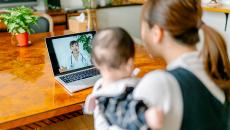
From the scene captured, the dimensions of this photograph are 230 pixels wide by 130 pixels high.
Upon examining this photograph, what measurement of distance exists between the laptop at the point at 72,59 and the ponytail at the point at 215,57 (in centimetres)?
69

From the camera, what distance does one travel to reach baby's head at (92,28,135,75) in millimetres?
917

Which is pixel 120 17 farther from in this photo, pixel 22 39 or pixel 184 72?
pixel 184 72

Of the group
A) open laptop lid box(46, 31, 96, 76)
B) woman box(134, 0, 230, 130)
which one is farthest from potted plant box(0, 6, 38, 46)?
woman box(134, 0, 230, 130)

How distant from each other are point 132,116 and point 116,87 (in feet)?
0.44

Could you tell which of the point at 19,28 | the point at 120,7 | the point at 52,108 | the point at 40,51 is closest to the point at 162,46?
the point at 52,108

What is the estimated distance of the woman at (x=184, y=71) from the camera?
2.45 ft

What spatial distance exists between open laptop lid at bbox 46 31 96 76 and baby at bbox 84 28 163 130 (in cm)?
52

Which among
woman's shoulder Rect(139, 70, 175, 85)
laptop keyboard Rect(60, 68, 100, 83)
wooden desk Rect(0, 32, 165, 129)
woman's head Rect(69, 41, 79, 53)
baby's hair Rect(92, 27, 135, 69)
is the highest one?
baby's hair Rect(92, 27, 135, 69)

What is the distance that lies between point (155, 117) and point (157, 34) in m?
0.25

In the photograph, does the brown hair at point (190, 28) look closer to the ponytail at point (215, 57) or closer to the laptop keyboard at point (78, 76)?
the ponytail at point (215, 57)

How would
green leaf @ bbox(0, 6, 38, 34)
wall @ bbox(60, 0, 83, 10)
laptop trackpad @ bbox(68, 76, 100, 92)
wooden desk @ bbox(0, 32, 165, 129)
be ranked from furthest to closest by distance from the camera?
wall @ bbox(60, 0, 83, 10) → green leaf @ bbox(0, 6, 38, 34) → laptop trackpad @ bbox(68, 76, 100, 92) → wooden desk @ bbox(0, 32, 165, 129)

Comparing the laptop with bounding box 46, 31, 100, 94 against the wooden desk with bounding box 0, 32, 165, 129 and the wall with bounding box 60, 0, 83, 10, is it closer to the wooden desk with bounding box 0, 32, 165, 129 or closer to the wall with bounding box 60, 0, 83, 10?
the wooden desk with bounding box 0, 32, 165, 129

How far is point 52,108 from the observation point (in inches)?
45.9

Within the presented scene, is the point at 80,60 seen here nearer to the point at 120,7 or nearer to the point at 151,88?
the point at 151,88
